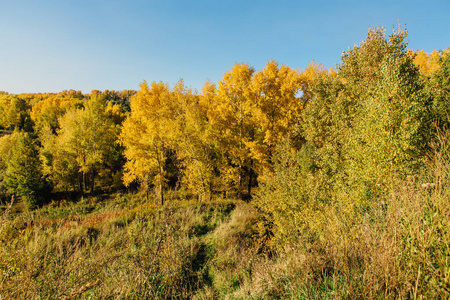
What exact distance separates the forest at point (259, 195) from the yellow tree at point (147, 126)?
0.11 m

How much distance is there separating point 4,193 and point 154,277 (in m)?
28.9

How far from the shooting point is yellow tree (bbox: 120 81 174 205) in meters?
14.9

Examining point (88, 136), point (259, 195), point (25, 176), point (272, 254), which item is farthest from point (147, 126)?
point (25, 176)

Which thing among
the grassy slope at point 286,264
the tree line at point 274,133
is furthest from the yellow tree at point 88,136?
the grassy slope at point 286,264

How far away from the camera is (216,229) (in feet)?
33.4

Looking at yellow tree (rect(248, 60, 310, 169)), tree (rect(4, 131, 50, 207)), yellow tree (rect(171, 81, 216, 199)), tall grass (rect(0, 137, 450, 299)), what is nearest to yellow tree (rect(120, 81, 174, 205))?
yellow tree (rect(171, 81, 216, 199))

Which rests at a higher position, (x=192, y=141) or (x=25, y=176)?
(x=192, y=141)

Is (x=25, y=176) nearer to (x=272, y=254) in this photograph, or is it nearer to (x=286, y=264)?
(x=272, y=254)

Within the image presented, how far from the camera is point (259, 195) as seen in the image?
491 inches

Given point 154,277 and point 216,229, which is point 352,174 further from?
point 154,277

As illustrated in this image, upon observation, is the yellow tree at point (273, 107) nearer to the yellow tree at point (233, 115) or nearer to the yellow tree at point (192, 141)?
the yellow tree at point (233, 115)

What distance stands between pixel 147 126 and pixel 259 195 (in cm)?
973

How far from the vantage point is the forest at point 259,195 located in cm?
286

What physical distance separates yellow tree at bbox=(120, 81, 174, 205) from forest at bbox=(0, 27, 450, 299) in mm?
108
